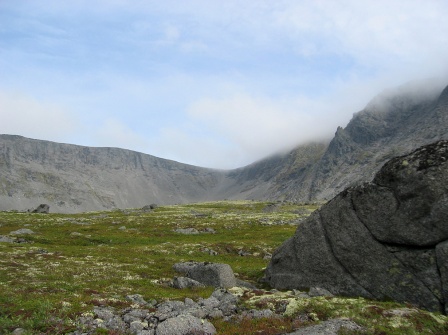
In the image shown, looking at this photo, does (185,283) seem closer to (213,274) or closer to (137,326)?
(213,274)

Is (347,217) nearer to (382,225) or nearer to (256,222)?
(382,225)

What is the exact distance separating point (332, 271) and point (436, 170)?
10.8 m

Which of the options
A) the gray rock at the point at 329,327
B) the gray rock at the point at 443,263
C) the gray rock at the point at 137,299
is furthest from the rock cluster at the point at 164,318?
the gray rock at the point at 443,263

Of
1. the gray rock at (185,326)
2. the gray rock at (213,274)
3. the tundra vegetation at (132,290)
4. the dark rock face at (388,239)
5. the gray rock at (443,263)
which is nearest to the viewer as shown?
the gray rock at (185,326)

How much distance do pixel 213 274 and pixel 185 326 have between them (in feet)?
44.6

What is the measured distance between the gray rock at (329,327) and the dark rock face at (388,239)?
9203 millimetres

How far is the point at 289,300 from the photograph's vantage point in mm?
22297

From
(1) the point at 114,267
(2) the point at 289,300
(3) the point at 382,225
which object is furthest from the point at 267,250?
(2) the point at 289,300

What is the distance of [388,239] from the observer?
26344 mm

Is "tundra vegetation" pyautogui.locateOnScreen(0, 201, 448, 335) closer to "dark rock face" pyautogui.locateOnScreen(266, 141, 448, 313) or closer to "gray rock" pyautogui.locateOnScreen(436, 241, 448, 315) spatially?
"gray rock" pyautogui.locateOnScreen(436, 241, 448, 315)

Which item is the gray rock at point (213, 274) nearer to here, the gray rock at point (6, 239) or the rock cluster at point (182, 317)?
the rock cluster at point (182, 317)

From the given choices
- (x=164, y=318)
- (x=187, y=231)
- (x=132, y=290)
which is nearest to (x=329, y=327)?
(x=164, y=318)

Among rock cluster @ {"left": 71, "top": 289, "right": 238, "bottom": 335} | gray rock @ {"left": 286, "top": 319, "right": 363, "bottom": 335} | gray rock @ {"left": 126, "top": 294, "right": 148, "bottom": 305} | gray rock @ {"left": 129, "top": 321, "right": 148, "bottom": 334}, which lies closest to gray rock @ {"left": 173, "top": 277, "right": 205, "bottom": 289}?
gray rock @ {"left": 126, "top": 294, "right": 148, "bottom": 305}

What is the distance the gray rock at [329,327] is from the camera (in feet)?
54.2
